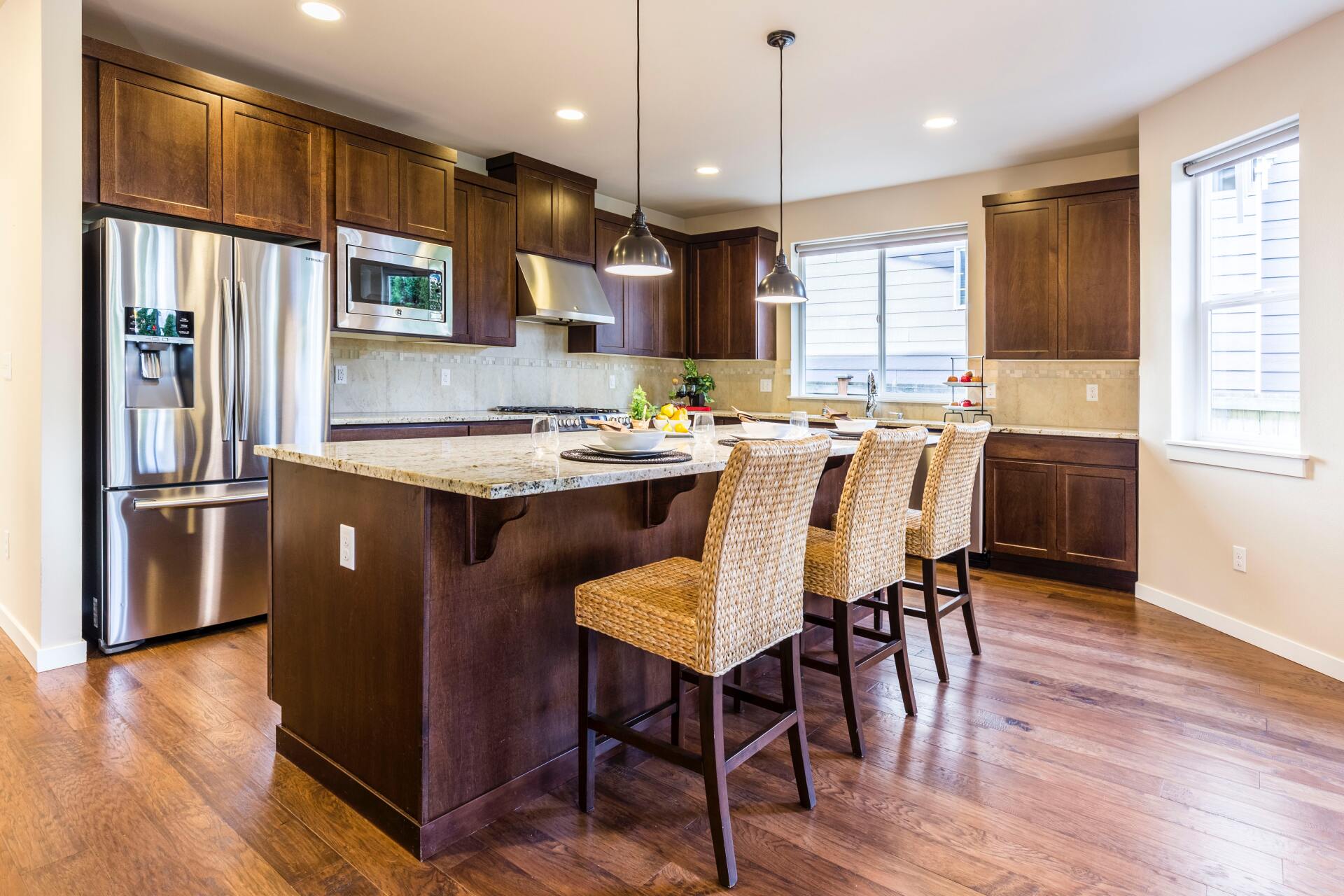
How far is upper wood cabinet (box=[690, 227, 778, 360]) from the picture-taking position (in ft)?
20.2

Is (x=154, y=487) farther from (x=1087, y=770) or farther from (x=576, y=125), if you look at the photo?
(x=1087, y=770)

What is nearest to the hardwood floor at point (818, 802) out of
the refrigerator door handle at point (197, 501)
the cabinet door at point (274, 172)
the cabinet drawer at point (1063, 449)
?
the refrigerator door handle at point (197, 501)

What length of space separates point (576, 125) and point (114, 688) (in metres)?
3.56

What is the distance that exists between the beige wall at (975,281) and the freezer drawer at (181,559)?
4.17m

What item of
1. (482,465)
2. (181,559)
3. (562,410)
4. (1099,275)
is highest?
(1099,275)

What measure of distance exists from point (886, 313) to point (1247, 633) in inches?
127

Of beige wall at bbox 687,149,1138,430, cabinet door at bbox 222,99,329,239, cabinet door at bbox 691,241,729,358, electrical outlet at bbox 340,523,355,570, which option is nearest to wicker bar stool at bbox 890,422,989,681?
electrical outlet at bbox 340,523,355,570

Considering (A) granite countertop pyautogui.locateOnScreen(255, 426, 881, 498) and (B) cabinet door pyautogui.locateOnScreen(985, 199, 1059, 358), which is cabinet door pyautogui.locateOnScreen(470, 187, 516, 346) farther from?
(B) cabinet door pyautogui.locateOnScreen(985, 199, 1059, 358)

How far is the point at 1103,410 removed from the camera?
4.75 meters

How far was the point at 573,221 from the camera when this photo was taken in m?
5.30

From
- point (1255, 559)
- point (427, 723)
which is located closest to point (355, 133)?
point (427, 723)

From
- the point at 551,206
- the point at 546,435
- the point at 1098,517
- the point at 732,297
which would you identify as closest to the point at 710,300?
the point at 732,297

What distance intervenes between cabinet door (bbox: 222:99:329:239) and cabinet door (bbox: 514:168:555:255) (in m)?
1.40

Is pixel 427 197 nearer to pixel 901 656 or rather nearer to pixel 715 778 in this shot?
pixel 901 656
